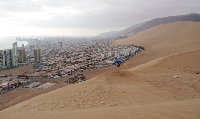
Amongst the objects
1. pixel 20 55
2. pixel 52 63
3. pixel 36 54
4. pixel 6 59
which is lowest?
pixel 52 63

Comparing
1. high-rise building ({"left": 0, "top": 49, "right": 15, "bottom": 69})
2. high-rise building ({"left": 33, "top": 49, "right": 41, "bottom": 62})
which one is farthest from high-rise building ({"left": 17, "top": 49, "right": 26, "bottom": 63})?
high-rise building ({"left": 0, "top": 49, "right": 15, "bottom": 69})

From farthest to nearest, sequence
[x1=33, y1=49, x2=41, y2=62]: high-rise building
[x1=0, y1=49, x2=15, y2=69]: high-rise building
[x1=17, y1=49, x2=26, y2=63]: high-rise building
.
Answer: [x1=33, y1=49, x2=41, y2=62]: high-rise building
[x1=17, y1=49, x2=26, y2=63]: high-rise building
[x1=0, y1=49, x2=15, y2=69]: high-rise building

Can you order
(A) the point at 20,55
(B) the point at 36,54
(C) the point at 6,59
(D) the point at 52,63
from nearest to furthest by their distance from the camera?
(C) the point at 6,59
(D) the point at 52,63
(A) the point at 20,55
(B) the point at 36,54

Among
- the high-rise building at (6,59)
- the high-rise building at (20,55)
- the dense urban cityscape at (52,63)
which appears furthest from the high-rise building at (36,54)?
the high-rise building at (6,59)

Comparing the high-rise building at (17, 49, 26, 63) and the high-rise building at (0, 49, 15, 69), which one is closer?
the high-rise building at (0, 49, 15, 69)

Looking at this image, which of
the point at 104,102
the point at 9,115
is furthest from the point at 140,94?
the point at 9,115

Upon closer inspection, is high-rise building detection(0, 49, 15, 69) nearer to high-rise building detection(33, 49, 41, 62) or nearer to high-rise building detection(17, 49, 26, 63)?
high-rise building detection(17, 49, 26, 63)

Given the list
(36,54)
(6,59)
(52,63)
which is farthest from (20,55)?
(52,63)

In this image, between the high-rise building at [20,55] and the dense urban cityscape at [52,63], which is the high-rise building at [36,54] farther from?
the high-rise building at [20,55]

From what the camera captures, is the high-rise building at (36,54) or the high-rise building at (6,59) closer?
the high-rise building at (6,59)

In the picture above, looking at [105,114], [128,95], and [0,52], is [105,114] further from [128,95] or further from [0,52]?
[0,52]

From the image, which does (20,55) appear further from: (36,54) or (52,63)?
(52,63)
